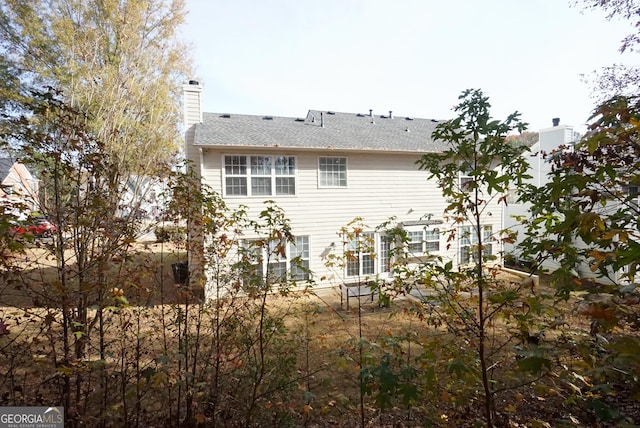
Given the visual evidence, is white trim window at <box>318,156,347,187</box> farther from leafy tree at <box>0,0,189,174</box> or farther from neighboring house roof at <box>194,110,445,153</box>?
leafy tree at <box>0,0,189,174</box>

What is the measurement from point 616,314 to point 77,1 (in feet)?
59.0

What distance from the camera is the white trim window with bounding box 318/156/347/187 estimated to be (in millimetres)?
A: 10594

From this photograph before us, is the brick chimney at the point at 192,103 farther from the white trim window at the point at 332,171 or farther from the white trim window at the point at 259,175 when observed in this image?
the white trim window at the point at 332,171

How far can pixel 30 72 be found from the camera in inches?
493

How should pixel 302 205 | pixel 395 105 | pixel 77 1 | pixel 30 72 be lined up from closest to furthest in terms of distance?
pixel 302 205 → pixel 77 1 → pixel 30 72 → pixel 395 105

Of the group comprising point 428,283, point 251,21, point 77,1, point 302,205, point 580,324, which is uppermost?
point 77,1

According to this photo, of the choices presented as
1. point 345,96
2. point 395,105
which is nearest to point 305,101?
point 345,96

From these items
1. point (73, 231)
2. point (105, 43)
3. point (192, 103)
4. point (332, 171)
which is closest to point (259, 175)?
point (332, 171)

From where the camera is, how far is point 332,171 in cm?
1076

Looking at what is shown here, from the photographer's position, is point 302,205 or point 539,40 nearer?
point 539,40

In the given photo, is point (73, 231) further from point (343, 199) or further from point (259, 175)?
point (343, 199)

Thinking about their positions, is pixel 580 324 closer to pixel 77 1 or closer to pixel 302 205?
pixel 302 205

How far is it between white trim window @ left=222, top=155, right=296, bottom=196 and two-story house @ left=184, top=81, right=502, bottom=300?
0.11ft

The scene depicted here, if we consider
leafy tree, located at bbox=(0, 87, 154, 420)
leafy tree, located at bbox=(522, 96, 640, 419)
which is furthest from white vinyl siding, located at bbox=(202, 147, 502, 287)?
leafy tree, located at bbox=(522, 96, 640, 419)
